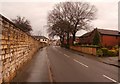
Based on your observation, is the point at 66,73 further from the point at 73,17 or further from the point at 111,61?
the point at 73,17

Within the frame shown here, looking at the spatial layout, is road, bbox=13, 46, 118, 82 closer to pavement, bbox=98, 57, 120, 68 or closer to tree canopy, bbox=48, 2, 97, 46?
pavement, bbox=98, 57, 120, 68

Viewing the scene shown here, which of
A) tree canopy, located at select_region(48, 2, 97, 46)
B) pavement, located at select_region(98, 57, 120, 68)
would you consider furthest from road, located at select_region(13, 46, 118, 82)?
tree canopy, located at select_region(48, 2, 97, 46)

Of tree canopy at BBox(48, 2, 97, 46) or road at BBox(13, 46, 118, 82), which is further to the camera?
tree canopy at BBox(48, 2, 97, 46)

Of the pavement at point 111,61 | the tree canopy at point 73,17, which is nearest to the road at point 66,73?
the pavement at point 111,61

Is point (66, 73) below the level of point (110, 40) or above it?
below

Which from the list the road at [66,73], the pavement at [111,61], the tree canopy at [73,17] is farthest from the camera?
the tree canopy at [73,17]

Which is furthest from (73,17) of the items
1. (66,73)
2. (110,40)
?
(66,73)

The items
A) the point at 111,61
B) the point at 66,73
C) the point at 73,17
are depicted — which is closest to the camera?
the point at 66,73

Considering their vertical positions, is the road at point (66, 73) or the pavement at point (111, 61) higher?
the road at point (66, 73)

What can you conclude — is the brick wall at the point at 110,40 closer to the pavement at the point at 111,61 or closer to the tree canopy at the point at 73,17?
the tree canopy at the point at 73,17

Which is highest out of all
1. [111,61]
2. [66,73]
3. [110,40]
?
[110,40]

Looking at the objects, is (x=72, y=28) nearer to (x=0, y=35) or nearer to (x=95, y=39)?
(x=95, y=39)

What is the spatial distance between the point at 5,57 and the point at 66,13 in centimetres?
5097

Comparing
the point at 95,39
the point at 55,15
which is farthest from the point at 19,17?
the point at 95,39
